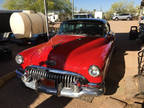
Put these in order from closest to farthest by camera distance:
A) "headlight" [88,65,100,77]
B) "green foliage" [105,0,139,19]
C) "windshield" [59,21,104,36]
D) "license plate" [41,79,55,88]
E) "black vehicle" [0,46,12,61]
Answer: "headlight" [88,65,100,77], "license plate" [41,79,55,88], "windshield" [59,21,104,36], "black vehicle" [0,46,12,61], "green foliage" [105,0,139,19]

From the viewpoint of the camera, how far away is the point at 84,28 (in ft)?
13.6

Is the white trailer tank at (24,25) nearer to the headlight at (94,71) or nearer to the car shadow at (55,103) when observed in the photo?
the car shadow at (55,103)

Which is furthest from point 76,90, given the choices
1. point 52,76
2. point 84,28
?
point 84,28

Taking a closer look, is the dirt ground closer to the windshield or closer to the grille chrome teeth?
the grille chrome teeth

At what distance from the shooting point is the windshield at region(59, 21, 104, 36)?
399 cm

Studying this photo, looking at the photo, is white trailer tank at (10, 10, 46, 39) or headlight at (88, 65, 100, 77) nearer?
headlight at (88, 65, 100, 77)

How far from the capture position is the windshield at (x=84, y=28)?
399 centimetres

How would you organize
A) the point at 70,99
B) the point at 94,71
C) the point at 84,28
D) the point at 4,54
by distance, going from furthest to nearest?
A: the point at 4,54, the point at 84,28, the point at 70,99, the point at 94,71

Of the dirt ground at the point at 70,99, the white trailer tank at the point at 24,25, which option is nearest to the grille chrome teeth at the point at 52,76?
the dirt ground at the point at 70,99

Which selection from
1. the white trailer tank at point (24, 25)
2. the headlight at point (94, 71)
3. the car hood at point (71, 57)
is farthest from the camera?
the white trailer tank at point (24, 25)

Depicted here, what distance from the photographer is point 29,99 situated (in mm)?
3047

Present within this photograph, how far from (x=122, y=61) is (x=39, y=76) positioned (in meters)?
4.03

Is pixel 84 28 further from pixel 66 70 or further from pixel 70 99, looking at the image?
pixel 70 99

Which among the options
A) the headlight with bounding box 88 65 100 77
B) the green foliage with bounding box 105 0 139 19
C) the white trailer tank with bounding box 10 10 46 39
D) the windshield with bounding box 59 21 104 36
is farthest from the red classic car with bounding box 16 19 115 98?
the green foliage with bounding box 105 0 139 19
